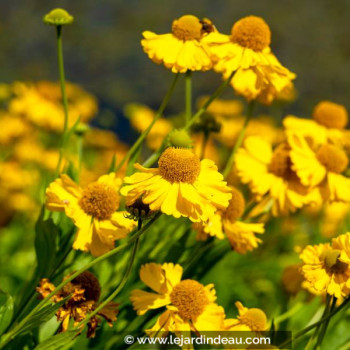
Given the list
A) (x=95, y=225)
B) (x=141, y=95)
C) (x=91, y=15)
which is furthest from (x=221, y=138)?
(x=91, y=15)

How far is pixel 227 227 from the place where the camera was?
0.80m

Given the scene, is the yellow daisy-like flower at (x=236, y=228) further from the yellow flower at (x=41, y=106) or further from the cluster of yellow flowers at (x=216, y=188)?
the yellow flower at (x=41, y=106)

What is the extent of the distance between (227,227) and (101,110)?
69.8 inches

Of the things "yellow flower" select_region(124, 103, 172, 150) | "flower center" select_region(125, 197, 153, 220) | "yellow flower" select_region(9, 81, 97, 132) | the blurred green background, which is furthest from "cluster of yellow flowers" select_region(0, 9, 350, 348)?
the blurred green background

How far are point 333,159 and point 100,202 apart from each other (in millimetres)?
367

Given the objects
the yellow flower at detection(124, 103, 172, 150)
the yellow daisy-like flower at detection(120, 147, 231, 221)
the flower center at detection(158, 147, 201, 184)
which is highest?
the flower center at detection(158, 147, 201, 184)

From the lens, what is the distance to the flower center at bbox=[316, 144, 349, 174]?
907 mm

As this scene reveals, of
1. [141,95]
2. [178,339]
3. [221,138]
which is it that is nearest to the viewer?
[178,339]

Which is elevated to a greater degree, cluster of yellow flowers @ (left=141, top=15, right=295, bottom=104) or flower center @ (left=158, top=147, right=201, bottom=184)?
cluster of yellow flowers @ (left=141, top=15, right=295, bottom=104)

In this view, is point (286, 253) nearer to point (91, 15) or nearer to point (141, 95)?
point (141, 95)

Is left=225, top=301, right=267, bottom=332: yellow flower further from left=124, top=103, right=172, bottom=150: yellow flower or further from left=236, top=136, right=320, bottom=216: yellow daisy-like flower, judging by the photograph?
left=124, top=103, right=172, bottom=150: yellow flower

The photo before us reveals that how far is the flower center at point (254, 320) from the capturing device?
0.66 m

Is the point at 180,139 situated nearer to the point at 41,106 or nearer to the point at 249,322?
the point at 249,322

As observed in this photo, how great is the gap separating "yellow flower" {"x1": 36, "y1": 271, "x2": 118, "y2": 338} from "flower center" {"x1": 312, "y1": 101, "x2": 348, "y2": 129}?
1.76 feet
